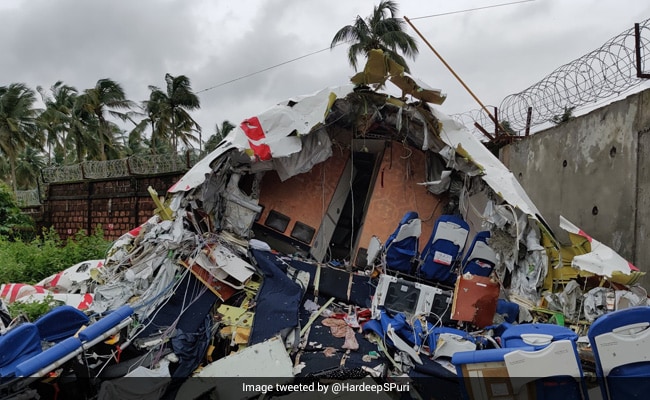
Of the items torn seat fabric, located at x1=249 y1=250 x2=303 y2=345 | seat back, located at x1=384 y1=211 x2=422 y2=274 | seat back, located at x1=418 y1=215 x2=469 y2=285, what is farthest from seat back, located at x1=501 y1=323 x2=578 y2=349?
torn seat fabric, located at x1=249 y1=250 x2=303 y2=345

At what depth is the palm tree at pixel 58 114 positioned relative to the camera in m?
25.3

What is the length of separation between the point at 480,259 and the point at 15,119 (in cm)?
2593

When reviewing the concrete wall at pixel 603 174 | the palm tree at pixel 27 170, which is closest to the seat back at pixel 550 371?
the concrete wall at pixel 603 174

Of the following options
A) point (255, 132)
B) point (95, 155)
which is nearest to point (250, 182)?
point (255, 132)

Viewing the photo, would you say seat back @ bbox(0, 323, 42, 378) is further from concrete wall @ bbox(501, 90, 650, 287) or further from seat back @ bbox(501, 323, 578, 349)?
concrete wall @ bbox(501, 90, 650, 287)

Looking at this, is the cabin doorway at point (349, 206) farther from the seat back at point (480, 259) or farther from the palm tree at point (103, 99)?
the palm tree at point (103, 99)

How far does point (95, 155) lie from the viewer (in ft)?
82.8

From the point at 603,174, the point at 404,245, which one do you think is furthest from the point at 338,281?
the point at 603,174

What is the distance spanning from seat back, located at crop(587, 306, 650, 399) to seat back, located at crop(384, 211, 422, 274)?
106 inches

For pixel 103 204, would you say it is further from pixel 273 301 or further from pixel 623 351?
pixel 623 351

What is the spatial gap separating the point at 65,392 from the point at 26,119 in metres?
25.7

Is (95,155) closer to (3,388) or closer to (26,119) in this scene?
(26,119)

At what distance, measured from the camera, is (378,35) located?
59.4ft

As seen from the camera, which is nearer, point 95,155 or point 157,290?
point 157,290
